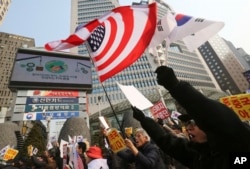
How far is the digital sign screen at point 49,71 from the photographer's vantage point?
30.6 metres

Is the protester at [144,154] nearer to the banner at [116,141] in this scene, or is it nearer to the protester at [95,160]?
the banner at [116,141]

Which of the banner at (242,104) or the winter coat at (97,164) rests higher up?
the banner at (242,104)

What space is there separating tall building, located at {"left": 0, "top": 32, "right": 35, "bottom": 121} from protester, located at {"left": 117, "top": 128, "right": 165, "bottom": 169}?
107 m

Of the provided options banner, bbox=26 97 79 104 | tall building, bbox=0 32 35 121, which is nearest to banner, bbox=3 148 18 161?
banner, bbox=26 97 79 104

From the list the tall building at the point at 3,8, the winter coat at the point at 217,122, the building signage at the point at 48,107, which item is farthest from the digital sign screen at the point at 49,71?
the tall building at the point at 3,8

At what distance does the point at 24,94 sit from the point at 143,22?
2936 cm

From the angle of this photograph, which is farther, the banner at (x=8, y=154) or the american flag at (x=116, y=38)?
the banner at (x=8, y=154)

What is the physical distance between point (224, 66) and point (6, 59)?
115337 mm

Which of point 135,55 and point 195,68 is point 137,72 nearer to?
point 195,68

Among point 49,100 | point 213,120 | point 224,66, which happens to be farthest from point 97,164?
point 224,66

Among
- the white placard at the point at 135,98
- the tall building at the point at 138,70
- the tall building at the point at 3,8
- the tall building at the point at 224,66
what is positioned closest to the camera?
the white placard at the point at 135,98

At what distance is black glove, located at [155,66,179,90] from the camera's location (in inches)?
51.0

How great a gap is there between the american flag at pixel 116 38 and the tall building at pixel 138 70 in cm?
7365

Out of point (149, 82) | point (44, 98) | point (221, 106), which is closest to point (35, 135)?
point (44, 98)
